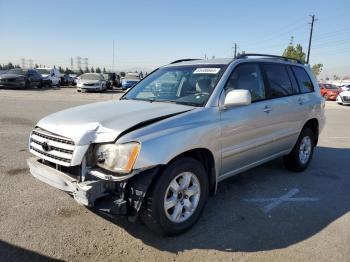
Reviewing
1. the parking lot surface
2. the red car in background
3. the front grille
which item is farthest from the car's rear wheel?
the red car in background

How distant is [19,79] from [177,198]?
25732mm

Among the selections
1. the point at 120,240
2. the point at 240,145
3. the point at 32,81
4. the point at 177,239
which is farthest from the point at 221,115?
the point at 32,81

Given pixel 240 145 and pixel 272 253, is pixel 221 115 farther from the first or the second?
pixel 272 253

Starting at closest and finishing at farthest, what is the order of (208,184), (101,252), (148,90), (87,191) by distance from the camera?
(87,191) → (101,252) → (208,184) → (148,90)

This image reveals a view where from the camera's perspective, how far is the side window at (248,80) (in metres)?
4.45

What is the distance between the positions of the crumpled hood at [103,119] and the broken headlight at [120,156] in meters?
0.10

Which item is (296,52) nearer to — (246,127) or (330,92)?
(330,92)

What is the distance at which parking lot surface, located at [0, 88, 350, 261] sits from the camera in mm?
3346

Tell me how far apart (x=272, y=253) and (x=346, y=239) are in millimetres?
941

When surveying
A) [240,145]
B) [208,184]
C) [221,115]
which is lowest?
[208,184]

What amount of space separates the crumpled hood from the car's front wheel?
59cm

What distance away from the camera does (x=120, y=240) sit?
3559 millimetres

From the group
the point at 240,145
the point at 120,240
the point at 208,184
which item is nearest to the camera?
the point at 120,240

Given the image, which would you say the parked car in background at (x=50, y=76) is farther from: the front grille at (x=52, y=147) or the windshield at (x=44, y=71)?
the front grille at (x=52, y=147)
